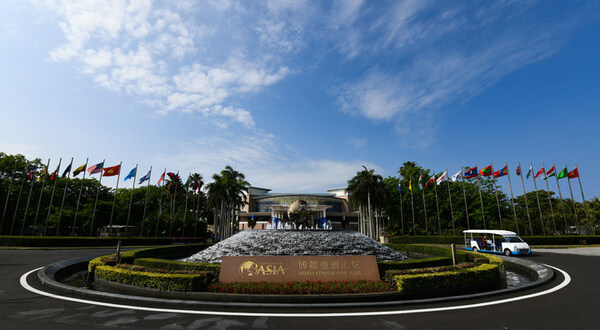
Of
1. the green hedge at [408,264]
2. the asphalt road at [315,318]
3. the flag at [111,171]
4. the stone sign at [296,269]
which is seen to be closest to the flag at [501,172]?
the green hedge at [408,264]

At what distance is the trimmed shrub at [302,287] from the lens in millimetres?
10242

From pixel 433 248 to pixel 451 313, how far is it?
63.4ft

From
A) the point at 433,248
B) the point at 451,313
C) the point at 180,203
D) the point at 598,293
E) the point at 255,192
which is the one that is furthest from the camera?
the point at 255,192

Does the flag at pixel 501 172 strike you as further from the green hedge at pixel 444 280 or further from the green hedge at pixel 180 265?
the green hedge at pixel 180 265

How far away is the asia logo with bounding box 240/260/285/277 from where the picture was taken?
1145 centimetres

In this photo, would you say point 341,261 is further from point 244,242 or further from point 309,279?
point 244,242

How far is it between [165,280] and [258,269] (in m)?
3.56

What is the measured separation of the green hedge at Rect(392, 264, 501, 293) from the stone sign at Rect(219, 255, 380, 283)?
1569 mm

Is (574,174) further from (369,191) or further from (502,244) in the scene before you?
(369,191)

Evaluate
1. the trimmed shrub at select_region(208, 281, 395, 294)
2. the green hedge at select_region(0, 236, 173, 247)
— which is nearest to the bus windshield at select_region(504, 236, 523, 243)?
the trimmed shrub at select_region(208, 281, 395, 294)

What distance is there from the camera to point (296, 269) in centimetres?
1155

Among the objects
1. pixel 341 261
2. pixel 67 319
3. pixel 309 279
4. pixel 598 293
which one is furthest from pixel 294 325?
pixel 598 293

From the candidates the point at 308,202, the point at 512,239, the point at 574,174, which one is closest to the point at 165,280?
the point at 512,239

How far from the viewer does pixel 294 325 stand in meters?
7.52
